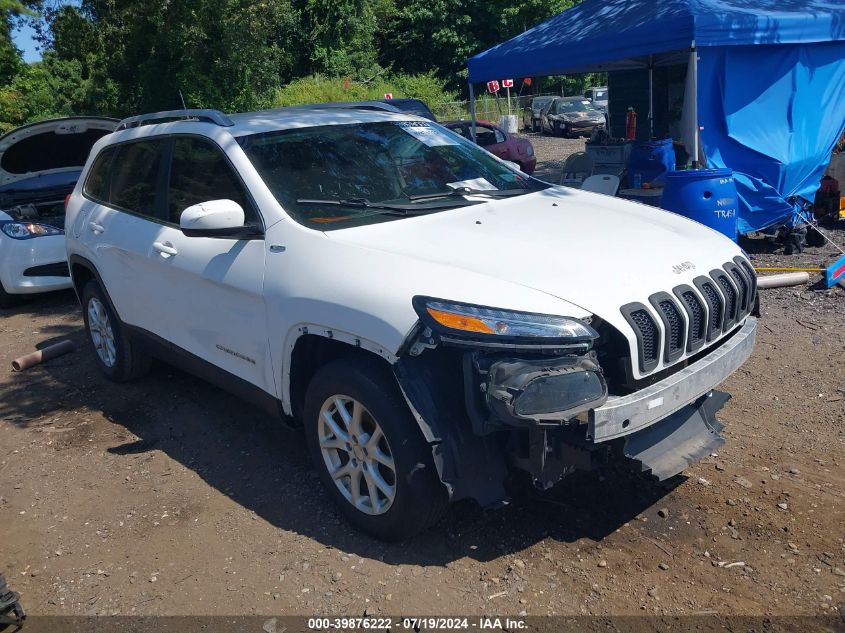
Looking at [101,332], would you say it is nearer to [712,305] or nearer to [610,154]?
[712,305]

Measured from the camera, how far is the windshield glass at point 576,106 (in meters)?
28.9

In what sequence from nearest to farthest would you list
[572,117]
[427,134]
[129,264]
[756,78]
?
[427,134], [129,264], [756,78], [572,117]

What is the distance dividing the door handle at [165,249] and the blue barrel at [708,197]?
514 centimetres

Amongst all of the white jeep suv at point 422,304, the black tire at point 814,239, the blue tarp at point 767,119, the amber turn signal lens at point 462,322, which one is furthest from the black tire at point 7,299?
the black tire at point 814,239

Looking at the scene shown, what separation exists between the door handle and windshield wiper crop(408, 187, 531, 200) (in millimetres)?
1395

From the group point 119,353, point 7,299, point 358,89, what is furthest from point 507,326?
point 358,89

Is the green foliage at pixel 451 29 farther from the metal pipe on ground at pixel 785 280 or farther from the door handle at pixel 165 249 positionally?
the door handle at pixel 165 249

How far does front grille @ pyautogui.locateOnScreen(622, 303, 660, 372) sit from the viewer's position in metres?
3.04

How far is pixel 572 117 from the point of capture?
28.6 metres

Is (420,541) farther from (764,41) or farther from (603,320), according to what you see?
(764,41)

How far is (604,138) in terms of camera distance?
43.0 feet

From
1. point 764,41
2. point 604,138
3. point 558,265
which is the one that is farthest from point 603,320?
point 604,138

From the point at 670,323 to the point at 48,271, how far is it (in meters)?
7.32

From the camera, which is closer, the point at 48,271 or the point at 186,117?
the point at 186,117
